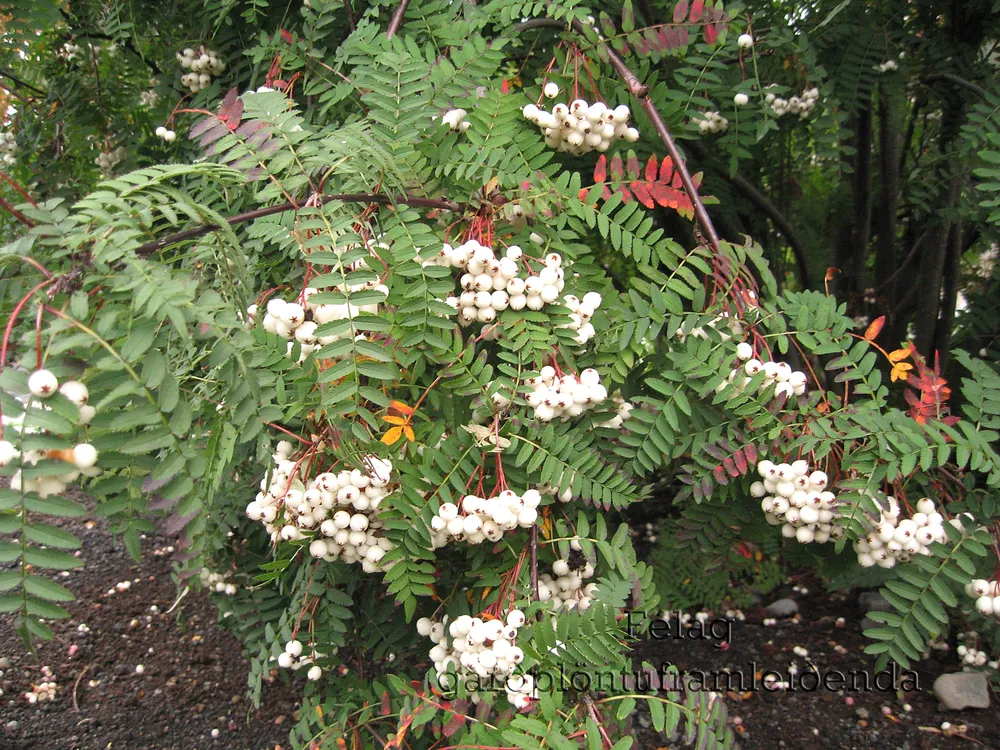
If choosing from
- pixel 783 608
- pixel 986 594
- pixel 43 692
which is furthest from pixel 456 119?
pixel 43 692

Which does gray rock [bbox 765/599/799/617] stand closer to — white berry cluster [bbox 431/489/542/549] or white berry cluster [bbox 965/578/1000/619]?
white berry cluster [bbox 965/578/1000/619]

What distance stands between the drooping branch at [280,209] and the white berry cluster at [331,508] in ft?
1.34

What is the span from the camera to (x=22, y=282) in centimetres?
100

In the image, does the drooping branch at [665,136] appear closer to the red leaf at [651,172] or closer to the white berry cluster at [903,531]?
the red leaf at [651,172]

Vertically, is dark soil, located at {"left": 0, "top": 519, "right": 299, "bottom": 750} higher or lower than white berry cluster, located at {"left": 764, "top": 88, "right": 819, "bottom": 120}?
lower

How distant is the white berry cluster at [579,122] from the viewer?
1673mm

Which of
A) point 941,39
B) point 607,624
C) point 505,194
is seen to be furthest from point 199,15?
point 941,39

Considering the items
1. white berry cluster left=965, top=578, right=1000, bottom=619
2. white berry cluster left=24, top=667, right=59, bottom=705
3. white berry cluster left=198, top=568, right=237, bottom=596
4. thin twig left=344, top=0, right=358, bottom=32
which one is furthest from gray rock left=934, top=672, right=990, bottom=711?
white berry cluster left=24, top=667, right=59, bottom=705

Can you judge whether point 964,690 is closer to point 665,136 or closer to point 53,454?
point 665,136

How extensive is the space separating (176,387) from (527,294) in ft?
2.24

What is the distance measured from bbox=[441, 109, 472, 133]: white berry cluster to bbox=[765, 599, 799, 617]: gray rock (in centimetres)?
236

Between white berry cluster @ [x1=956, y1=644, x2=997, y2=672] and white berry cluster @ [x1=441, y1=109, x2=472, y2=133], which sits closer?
white berry cluster @ [x1=441, y1=109, x2=472, y2=133]

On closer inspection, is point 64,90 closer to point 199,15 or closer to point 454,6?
point 199,15

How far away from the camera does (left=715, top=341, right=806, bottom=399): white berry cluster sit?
1.52 m
